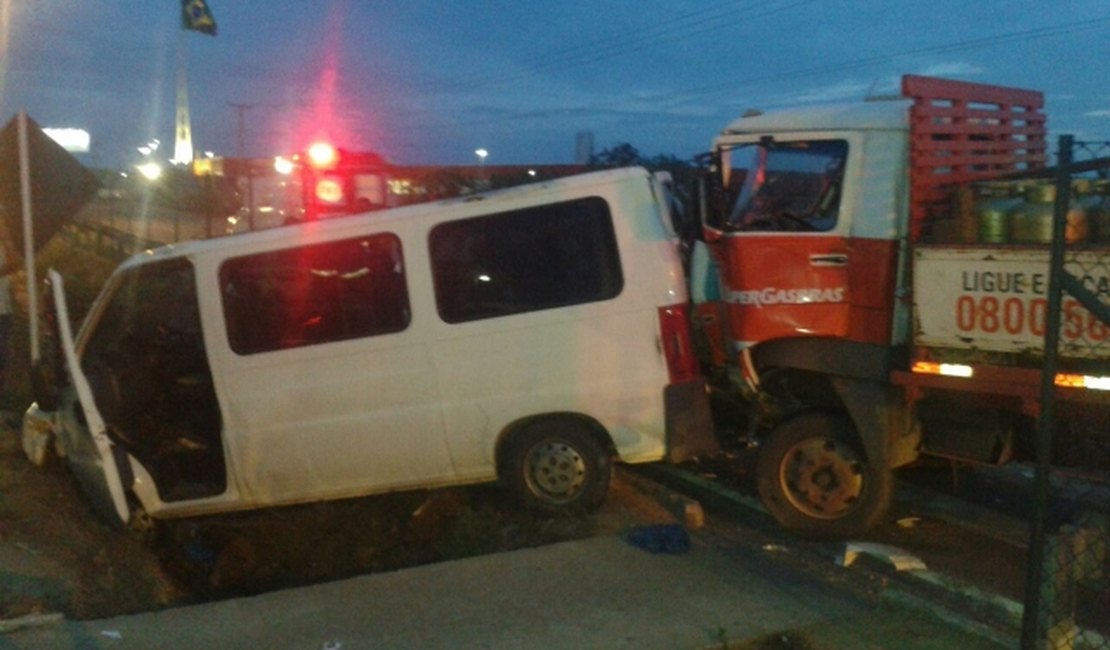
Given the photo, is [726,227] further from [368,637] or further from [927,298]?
[368,637]

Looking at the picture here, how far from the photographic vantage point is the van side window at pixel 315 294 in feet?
23.2

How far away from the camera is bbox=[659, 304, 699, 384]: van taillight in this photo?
6.95m

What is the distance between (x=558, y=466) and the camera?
23.4 feet

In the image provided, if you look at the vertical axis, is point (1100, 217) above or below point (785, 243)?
above

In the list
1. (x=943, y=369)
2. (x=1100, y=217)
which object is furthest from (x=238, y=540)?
(x=1100, y=217)

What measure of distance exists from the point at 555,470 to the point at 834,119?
9.09 feet

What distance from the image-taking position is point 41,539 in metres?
6.54

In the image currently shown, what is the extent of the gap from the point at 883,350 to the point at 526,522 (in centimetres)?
244

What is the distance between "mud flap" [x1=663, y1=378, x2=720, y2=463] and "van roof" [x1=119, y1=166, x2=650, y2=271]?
1.36 m

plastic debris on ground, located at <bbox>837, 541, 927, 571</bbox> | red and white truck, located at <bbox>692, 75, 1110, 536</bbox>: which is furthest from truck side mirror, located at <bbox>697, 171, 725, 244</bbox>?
plastic debris on ground, located at <bbox>837, 541, 927, 571</bbox>

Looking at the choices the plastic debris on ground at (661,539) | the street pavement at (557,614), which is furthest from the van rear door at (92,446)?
the plastic debris on ground at (661,539)

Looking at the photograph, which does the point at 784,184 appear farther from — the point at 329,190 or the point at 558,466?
the point at 329,190

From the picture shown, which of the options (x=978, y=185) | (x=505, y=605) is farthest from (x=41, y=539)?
(x=978, y=185)

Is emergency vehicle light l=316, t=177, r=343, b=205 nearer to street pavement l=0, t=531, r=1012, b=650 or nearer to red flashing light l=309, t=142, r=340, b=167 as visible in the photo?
red flashing light l=309, t=142, r=340, b=167
